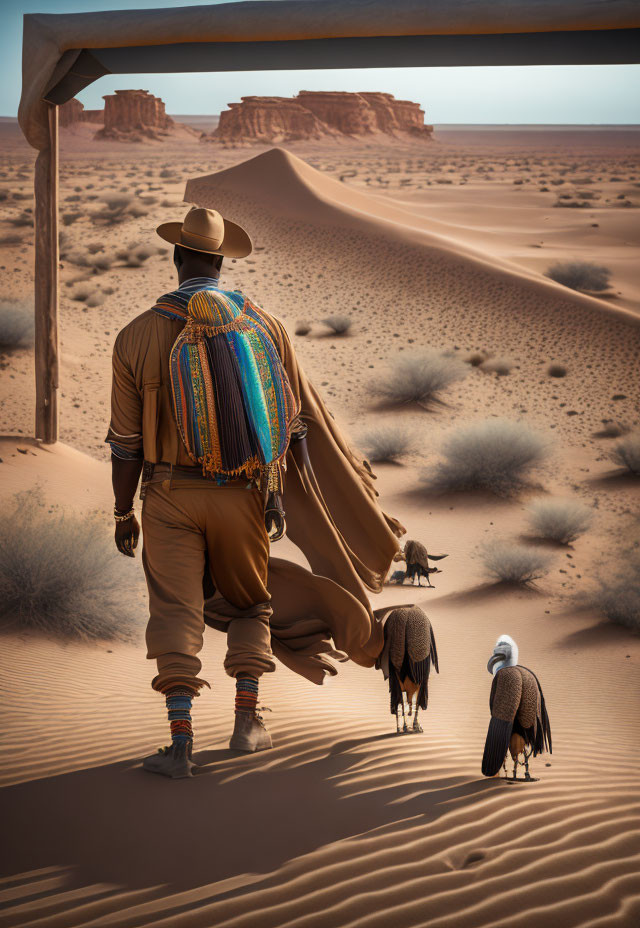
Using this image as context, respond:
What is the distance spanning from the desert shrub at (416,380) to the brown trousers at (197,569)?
12761 millimetres

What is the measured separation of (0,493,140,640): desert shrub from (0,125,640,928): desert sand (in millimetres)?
239

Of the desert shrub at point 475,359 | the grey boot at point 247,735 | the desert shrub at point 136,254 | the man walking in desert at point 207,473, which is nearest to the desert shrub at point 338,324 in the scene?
the desert shrub at point 475,359

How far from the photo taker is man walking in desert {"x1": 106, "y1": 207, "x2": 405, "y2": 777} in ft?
12.9

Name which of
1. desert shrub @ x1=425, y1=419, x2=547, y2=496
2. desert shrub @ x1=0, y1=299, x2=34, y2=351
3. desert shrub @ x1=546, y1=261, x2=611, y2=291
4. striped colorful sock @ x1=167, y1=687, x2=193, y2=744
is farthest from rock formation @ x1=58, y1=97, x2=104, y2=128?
striped colorful sock @ x1=167, y1=687, x2=193, y2=744

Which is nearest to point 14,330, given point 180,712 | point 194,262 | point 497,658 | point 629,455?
point 629,455

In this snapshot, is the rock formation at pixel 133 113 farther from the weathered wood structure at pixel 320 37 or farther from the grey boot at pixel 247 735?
the grey boot at pixel 247 735

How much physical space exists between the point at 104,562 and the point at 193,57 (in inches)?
175

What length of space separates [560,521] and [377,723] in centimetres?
630

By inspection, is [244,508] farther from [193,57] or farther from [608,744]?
[193,57]

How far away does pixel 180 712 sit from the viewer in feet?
12.8

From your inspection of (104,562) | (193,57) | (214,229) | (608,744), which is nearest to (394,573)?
(104,562)

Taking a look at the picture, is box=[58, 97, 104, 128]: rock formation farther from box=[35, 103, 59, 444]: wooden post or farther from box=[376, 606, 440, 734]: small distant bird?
box=[376, 606, 440, 734]: small distant bird

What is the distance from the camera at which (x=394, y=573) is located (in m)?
9.89

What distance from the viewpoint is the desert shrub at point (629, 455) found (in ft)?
42.0
